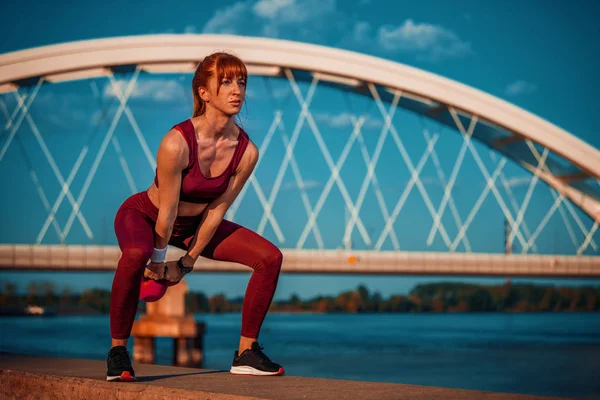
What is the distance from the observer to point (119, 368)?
4504mm

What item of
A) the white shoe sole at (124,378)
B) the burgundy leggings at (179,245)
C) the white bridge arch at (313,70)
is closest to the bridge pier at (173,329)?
the white bridge arch at (313,70)

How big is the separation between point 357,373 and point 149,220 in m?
30.9

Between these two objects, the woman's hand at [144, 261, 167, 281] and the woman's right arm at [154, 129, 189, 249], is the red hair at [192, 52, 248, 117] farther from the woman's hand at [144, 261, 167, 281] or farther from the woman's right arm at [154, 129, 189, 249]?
the woman's hand at [144, 261, 167, 281]

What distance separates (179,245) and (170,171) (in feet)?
2.60

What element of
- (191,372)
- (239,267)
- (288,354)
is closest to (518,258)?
(239,267)

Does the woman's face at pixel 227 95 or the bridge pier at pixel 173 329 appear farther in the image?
the bridge pier at pixel 173 329

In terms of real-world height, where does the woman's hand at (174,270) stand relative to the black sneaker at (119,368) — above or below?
above

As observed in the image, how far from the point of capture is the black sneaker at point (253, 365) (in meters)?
4.98

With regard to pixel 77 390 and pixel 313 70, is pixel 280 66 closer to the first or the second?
pixel 313 70

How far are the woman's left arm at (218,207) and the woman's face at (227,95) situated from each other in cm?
28

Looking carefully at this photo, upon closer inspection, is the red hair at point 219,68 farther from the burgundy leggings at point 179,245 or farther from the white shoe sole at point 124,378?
the white shoe sole at point 124,378

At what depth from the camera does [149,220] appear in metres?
4.88

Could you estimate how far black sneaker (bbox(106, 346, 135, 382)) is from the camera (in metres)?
4.49

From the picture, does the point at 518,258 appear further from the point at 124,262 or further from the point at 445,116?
the point at 124,262
